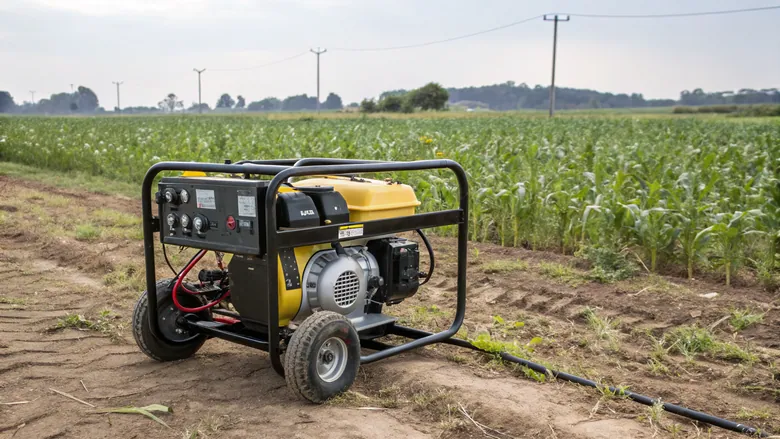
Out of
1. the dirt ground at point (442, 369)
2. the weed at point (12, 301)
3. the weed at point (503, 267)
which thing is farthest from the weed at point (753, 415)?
the weed at point (12, 301)

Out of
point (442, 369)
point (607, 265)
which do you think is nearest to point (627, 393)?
point (442, 369)

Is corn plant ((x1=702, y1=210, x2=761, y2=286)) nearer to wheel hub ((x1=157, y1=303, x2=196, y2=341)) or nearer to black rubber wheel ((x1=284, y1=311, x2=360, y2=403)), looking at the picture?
black rubber wheel ((x1=284, y1=311, x2=360, y2=403))

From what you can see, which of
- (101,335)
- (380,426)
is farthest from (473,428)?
Answer: (101,335)

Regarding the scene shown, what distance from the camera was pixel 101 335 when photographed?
15.7 feet

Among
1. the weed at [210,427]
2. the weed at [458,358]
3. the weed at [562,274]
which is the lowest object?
the weed at [458,358]

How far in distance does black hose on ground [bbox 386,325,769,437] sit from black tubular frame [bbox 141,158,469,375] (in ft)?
0.48

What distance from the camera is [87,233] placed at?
26.7ft

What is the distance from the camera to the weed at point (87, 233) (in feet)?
26.4

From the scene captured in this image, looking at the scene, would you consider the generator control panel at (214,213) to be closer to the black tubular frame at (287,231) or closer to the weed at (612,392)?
the black tubular frame at (287,231)

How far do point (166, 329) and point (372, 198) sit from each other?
1506mm

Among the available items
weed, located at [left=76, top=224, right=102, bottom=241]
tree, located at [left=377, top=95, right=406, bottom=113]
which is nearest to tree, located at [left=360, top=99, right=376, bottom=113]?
tree, located at [left=377, top=95, right=406, bottom=113]

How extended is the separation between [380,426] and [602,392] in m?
1.25

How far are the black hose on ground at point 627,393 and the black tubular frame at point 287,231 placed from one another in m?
0.15

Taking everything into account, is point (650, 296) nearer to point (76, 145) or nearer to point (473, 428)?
point (473, 428)
